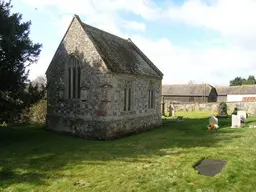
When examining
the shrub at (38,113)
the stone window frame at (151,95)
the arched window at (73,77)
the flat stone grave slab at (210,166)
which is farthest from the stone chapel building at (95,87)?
the flat stone grave slab at (210,166)

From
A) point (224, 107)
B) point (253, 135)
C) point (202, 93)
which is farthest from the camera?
point (202, 93)

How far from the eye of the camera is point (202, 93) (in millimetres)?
57094

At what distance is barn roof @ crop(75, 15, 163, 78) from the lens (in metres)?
17.9

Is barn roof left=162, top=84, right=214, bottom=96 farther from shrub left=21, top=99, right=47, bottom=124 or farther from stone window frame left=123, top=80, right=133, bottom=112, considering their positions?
stone window frame left=123, top=80, right=133, bottom=112

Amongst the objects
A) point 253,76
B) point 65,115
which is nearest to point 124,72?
point 65,115

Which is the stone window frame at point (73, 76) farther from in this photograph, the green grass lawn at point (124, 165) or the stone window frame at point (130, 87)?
the green grass lawn at point (124, 165)

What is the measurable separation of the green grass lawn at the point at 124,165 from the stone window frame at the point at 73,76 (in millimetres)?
4278

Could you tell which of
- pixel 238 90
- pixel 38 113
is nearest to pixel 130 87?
pixel 38 113

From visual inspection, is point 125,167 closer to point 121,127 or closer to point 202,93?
point 121,127

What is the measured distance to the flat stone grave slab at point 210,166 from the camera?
906 centimetres

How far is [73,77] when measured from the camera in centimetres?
1886

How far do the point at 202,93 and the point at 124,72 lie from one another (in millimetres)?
43007

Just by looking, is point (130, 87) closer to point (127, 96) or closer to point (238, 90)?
point (127, 96)

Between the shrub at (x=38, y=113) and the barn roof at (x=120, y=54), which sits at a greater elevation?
the barn roof at (x=120, y=54)
